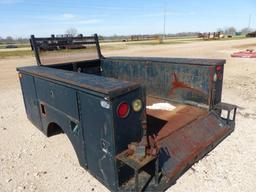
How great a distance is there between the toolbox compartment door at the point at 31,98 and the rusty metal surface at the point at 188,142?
2.15 m

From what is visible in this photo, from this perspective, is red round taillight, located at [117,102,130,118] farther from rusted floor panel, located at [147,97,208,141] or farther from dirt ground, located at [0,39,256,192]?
dirt ground, located at [0,39,256,192]

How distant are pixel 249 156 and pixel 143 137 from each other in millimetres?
1829

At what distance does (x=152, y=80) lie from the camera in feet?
13.6

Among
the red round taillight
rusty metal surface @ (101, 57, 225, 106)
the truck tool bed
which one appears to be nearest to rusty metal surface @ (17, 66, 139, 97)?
the truck tool bed

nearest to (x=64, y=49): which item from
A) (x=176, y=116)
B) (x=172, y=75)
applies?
(x=172, y=75)

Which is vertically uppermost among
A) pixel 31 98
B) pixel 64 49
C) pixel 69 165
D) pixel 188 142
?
pixel 64 49

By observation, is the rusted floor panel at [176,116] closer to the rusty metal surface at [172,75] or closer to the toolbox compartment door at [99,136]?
the rusty metal surface at [172,75]

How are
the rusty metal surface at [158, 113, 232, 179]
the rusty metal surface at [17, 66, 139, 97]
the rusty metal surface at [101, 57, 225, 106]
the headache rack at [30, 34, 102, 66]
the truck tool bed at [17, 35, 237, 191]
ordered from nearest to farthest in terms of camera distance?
the rusty metal surface at [17, 66, 139, 97] → the truck tool bed at [17, 35, 237, 191] → the rusty metal surface at [158, 113, 232, 179] → the rusty metal surface at [101, 57, 225, 106] → the headache rack at [30, 34, 102, 66]

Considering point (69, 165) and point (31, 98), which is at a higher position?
point (31, 98)

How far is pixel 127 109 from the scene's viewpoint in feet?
6.69

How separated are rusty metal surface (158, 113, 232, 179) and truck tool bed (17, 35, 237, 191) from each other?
0.01 metres

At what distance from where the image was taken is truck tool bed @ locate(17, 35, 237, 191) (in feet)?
6.64

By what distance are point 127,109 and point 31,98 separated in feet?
7.44

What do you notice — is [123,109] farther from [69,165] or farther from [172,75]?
[172,75]
